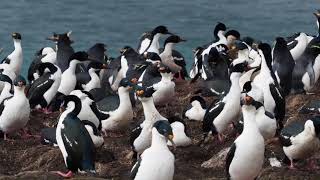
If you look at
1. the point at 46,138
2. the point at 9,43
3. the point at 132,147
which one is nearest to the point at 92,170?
the point at 132,147

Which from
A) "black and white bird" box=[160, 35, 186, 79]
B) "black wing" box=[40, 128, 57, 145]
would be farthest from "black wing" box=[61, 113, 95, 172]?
"black and white bird" box=[160, 35, 186, 79]

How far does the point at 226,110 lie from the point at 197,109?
1.46 metres

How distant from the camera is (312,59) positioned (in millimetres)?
15617

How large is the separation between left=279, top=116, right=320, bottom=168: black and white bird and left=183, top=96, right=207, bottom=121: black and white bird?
3.25 meters

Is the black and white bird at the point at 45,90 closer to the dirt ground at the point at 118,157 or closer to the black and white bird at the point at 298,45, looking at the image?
the dirt ground at the point at 118,157

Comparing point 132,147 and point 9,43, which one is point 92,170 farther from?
point 9,43

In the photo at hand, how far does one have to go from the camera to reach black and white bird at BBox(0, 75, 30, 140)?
1358 centimetres

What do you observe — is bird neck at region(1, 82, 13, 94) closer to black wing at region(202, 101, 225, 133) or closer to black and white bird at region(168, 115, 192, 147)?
black and white bird at region(168, 115, 192, 147)

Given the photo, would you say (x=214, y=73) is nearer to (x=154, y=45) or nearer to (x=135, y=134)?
(x=154, y=45)

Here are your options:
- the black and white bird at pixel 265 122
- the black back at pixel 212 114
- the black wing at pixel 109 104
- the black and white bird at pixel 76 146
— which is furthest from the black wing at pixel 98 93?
the black and white bird at pixel 265 122

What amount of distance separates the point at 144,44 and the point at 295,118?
688 cm

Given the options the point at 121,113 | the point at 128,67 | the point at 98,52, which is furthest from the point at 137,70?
the point at 121,113

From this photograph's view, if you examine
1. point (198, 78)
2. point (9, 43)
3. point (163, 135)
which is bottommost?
point (9, 43)

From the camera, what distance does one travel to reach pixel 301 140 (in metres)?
10.7
